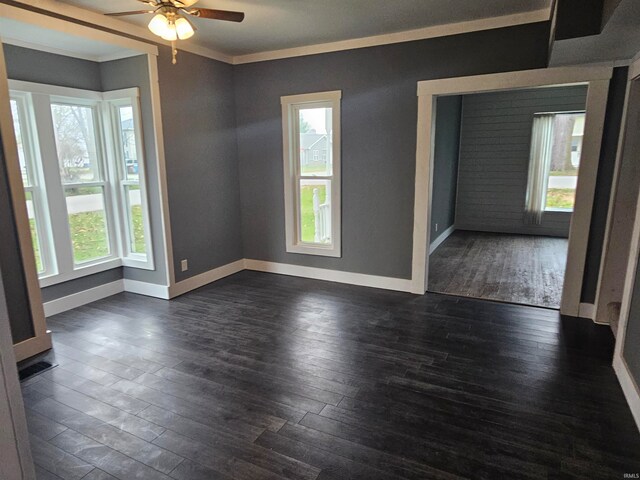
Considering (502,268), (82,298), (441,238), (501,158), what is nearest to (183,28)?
(82,298)

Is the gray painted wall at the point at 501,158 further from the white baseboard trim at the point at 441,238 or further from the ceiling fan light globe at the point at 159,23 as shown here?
the ceiling fan light globe at the point at 159,23

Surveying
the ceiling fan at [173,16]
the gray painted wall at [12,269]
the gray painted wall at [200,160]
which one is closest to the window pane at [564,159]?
the gray painted wall at [200,160]

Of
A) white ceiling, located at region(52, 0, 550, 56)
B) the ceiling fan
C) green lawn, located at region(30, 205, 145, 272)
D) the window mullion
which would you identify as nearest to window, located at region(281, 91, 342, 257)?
white ceiling, located at region(52, 0, 550, 56)

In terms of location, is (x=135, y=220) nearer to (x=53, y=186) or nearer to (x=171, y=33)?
(x=53, y=186)

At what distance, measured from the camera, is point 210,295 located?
14.3ft

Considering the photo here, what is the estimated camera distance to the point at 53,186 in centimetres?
376

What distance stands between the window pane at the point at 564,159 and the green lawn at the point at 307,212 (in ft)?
16.0

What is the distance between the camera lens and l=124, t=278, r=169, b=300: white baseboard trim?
421 cm

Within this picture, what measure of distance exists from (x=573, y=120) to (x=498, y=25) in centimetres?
445

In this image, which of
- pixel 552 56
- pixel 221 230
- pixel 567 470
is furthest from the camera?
pixel 221 230

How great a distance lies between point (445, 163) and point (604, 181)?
333cm

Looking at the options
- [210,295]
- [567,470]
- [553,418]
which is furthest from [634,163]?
[210,295]

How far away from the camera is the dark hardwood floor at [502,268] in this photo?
4266 mm

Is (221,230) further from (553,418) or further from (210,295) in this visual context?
(553,418)
